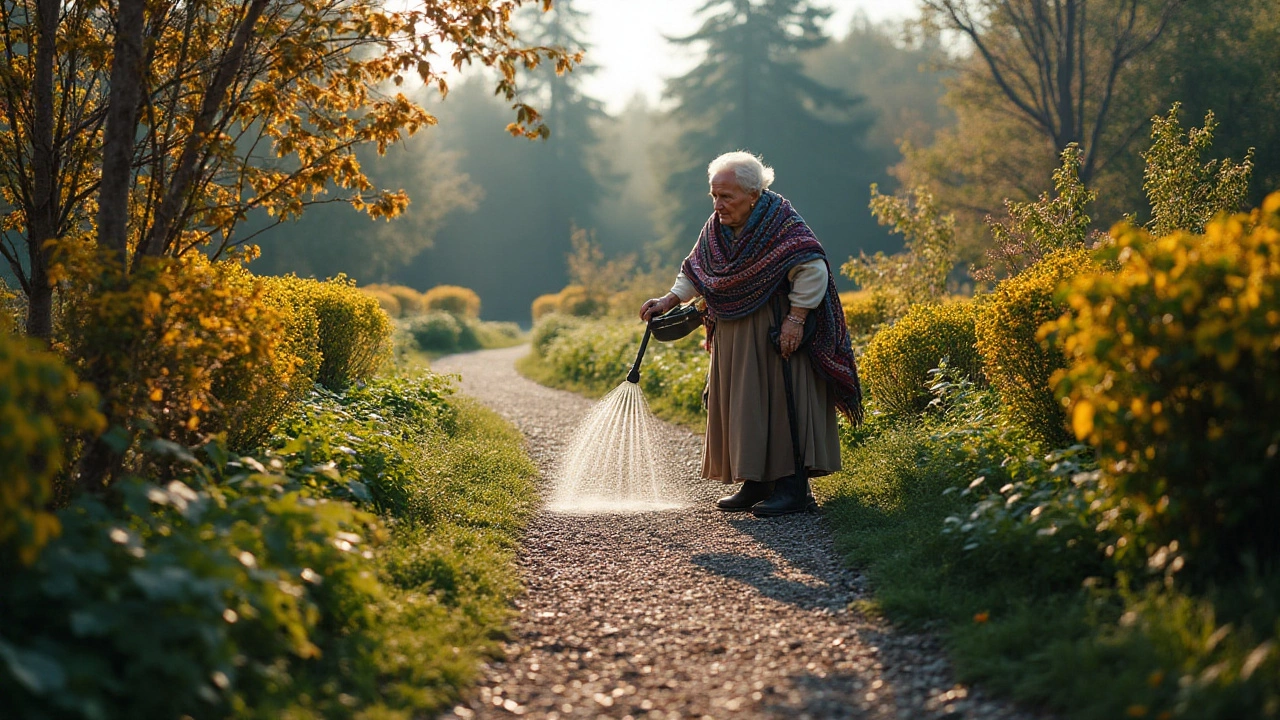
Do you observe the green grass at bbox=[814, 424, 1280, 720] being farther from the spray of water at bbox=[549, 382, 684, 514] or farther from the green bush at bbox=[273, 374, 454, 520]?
the green bush at bbox=[273, 374, 454, 520]

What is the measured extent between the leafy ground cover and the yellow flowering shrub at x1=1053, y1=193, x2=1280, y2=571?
2218 mm

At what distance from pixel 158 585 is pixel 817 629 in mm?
2349

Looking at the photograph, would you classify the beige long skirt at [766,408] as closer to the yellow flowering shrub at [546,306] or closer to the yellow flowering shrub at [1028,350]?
the yellow flowering shrub at [1028,350]

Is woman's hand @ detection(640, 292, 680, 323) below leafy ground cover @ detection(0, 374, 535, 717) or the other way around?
the other way around

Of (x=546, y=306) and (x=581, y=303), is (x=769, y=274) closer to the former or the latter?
(x=581, y=303)

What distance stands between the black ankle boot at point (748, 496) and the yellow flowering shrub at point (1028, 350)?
1451mm

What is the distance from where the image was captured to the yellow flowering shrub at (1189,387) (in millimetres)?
2570

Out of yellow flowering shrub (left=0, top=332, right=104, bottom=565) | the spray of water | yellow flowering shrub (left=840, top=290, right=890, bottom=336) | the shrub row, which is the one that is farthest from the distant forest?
yellow flowering shrub (left=0, top=332, right=104, bottom=565)

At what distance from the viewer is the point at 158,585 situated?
2312 millimetres

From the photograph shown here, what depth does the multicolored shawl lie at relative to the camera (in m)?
5.29

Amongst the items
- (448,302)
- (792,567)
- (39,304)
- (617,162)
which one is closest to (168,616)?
(792,567)

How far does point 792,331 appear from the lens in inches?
206

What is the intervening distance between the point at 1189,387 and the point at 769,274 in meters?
2.77

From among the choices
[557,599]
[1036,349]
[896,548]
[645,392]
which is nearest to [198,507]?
[557,599]
